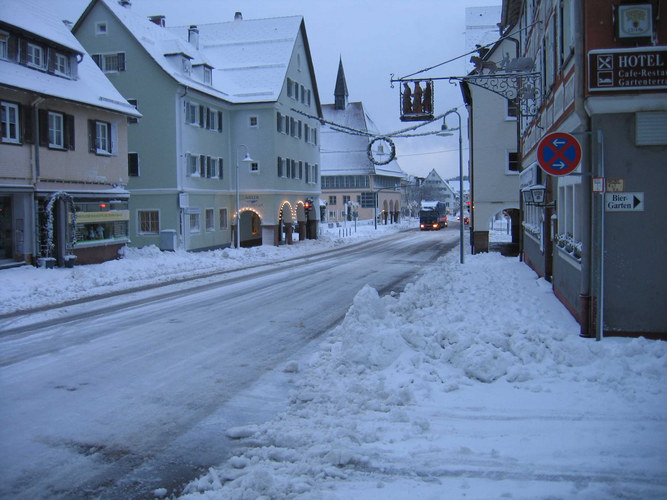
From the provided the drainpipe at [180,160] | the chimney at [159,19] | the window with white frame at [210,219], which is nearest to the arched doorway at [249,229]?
the window with white frame at [210,219]

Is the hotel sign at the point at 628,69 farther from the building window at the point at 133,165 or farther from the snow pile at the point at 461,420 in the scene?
the building window at the point at 133,165

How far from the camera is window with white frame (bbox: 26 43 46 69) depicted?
23.1 metres

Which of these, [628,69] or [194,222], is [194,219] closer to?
[194,222]

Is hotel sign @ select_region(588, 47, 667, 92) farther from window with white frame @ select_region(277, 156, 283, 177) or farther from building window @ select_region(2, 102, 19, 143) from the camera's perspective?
window with white frame @ select_region(277, 156, 283, 177)

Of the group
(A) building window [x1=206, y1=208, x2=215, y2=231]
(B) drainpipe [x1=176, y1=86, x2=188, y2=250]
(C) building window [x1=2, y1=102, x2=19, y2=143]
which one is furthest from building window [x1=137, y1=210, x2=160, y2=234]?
(C) building window [x1=2, y1=102, x2=19, y2=143]

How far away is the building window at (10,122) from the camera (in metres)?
21.4

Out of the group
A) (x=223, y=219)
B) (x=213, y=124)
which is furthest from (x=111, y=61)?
(x=223, y=219)

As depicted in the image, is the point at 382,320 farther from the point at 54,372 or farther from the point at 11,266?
the point at 11,266

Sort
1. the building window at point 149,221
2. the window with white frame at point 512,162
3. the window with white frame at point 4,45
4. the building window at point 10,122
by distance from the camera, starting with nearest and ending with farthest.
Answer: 1. the building window at point 10,122
2. the window with white frame at point 4,45
3. the window with white frame at point 512,162
4. the building window at point 149,221

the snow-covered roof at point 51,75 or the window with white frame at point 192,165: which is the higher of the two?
the snow-covered roof at point 51,75

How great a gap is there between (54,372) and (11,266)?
1406cm

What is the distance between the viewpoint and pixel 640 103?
978 centimetres

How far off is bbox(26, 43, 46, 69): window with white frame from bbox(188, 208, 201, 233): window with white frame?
11537 mm

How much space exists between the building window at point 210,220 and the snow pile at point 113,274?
4.05 metres
